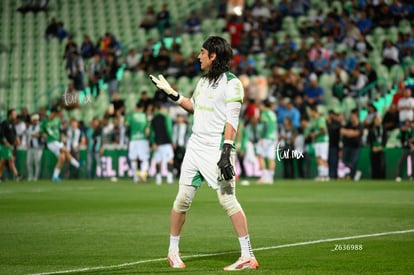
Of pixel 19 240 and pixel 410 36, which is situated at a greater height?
pixel 410 36

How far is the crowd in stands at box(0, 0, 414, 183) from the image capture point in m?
33.5

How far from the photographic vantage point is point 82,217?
17.4m

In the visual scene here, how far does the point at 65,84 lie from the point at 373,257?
3030cm

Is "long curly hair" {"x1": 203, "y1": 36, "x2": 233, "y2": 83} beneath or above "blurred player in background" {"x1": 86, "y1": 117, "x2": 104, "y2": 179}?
above

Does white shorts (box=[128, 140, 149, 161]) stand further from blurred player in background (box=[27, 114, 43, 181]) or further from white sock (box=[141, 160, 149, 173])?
blurred player in background (box=[27, 114, 43, 181])

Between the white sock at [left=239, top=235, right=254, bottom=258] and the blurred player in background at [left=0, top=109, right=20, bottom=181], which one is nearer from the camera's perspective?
the white sock at [left=239, top=235, right=254, bottom=258]

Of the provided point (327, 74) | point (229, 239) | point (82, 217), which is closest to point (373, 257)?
point (229, 239)

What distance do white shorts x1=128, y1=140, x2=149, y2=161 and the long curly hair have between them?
2163cm

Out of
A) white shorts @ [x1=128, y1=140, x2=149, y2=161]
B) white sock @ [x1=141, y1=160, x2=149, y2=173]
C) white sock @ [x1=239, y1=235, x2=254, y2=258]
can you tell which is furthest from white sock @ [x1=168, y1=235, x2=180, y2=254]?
white sock @ [x1=141, y1=160, x2=149, y2=173]

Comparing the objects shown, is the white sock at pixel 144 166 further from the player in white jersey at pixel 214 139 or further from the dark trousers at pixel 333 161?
the player in white jersey at pixel 214 139

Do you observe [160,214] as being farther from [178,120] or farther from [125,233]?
[178,120]

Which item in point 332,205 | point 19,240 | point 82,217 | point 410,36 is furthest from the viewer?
point 410,36

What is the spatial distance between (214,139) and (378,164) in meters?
23.1

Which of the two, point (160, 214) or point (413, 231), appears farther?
point (160, 214)
